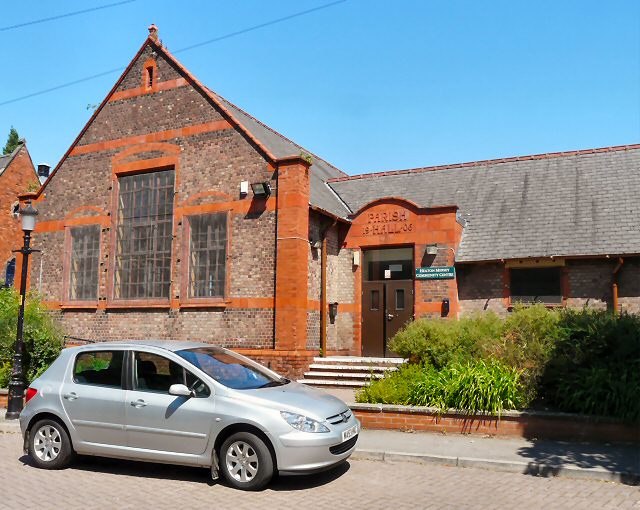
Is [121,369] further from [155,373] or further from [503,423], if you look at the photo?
[503,423]

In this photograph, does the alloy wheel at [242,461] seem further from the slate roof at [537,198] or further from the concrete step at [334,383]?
the slate roof at [537,198]

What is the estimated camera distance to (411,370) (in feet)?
36.8

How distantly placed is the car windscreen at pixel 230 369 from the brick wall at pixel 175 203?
7021 mm

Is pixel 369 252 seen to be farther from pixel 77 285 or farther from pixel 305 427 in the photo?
pixel 305 427

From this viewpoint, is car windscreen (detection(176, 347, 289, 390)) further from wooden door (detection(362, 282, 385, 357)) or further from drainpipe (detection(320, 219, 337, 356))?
wooden door (detection(362, 282, 385, 357))

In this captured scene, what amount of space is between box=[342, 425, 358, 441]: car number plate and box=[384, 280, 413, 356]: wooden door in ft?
30.4

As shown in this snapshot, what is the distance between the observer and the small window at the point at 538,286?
15711 millimetres

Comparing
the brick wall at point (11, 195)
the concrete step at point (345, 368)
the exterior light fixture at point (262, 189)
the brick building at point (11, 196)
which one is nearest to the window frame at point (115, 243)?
the exterior light fixture at point (262, 189)

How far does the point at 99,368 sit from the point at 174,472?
168cm

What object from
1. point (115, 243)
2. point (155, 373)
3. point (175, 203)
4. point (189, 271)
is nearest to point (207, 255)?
point (189, 271)

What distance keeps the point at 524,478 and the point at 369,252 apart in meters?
10.7

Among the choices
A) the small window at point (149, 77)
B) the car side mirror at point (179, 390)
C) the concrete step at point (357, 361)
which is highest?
the small window at point (149, 77)

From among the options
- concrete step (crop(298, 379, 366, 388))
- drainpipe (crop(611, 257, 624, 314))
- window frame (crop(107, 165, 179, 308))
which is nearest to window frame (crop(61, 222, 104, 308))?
window frame (crop(107, 165, 179, 308))

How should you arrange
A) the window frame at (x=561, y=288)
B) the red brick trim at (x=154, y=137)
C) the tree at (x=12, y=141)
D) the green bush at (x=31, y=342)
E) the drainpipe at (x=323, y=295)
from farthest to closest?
the tree at (x=12, y=141) < the red brick trim at (x=154, y=137) < the drainpipe at (x=323, y=295) < the window frame at (x=561, y=288) < the green bush at (x=31, y=342)
